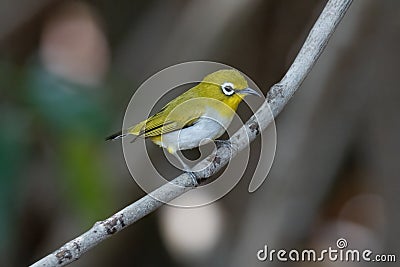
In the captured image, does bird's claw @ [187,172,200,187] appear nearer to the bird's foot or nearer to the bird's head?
the bird's foot

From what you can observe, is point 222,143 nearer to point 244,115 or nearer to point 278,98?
point 278,98

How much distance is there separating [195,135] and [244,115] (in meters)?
1.06

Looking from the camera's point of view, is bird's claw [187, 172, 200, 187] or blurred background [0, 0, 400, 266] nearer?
bird's claw [187, 172, 200, 187]

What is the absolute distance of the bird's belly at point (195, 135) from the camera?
90 cm

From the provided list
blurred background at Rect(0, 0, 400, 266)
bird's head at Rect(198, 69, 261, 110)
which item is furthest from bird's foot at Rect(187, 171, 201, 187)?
blurred background at Rect(0, 0, 400, 266)

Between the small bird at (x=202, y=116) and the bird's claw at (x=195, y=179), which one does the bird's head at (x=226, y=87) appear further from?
the bird's claw at (x=195, y=179)

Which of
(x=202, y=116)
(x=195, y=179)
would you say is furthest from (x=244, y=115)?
(x=195, y=179)

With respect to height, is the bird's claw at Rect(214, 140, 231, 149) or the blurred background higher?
the bird's claw at Rect(214, 140, 231, 149)

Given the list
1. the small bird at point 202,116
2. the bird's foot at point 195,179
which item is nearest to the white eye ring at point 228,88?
the small bird at point 202,116

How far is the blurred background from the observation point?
1.80 metres

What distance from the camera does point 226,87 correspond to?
916 mm

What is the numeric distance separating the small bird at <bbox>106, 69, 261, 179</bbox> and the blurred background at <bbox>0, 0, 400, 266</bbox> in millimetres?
602

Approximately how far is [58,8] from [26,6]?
123 millimetres

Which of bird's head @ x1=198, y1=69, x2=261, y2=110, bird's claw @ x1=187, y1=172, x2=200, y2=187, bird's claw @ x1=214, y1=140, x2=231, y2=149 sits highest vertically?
bird's head @ x1=198, y1=69, x2=261, y2=110
